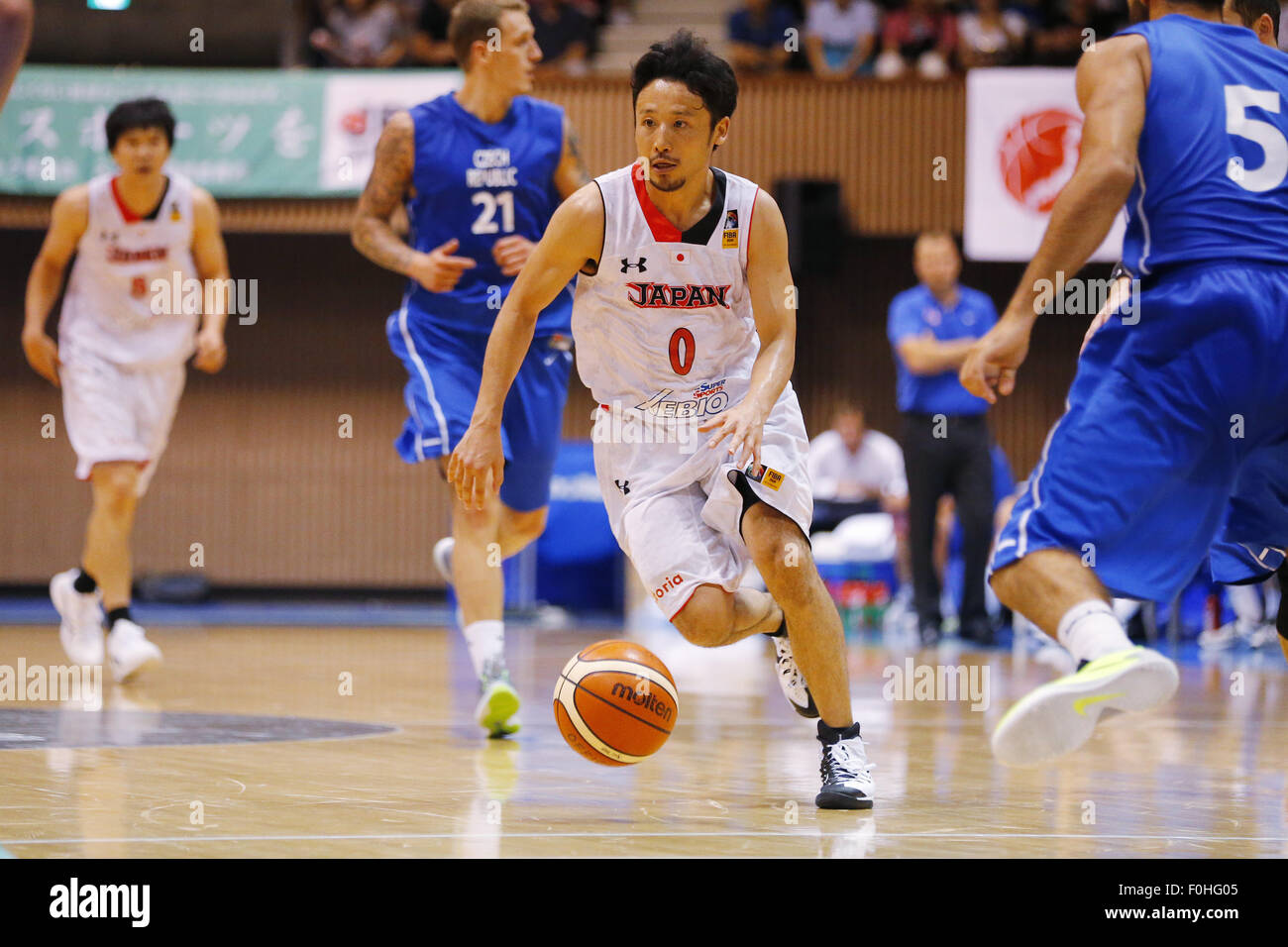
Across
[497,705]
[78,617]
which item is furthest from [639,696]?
[78,617]

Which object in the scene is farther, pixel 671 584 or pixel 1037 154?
pixel 1037 154

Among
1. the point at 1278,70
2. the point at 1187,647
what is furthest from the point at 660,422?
the point at 1187,647

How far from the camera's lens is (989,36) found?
14.4 meters

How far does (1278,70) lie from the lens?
12.4 ft

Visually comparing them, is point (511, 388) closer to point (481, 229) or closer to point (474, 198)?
point (481, 229)

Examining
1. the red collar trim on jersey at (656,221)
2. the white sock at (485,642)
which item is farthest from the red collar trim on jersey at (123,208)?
the red collar trim on jersey at (656,221)

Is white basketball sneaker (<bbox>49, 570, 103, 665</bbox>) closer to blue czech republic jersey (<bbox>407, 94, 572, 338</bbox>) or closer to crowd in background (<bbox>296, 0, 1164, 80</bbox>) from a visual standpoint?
blue czech republic jersey (<bbox>407, 94, 572, 338</bbox>)

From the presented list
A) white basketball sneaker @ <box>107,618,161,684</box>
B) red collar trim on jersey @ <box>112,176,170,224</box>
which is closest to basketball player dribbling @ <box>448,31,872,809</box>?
white basketball sneaker @ <box>107,618,161,684</box>

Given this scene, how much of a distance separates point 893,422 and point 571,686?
11.3m

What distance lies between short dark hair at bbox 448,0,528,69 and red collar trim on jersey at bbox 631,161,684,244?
1.90 metres

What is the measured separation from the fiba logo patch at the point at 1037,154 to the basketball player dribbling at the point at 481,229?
738 cm

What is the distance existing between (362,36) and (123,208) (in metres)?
7.46

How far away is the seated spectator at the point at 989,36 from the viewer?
1420cm

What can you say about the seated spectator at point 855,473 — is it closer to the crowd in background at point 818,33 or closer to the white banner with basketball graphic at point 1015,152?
the white banner with basketball graphic at point 1015,152
